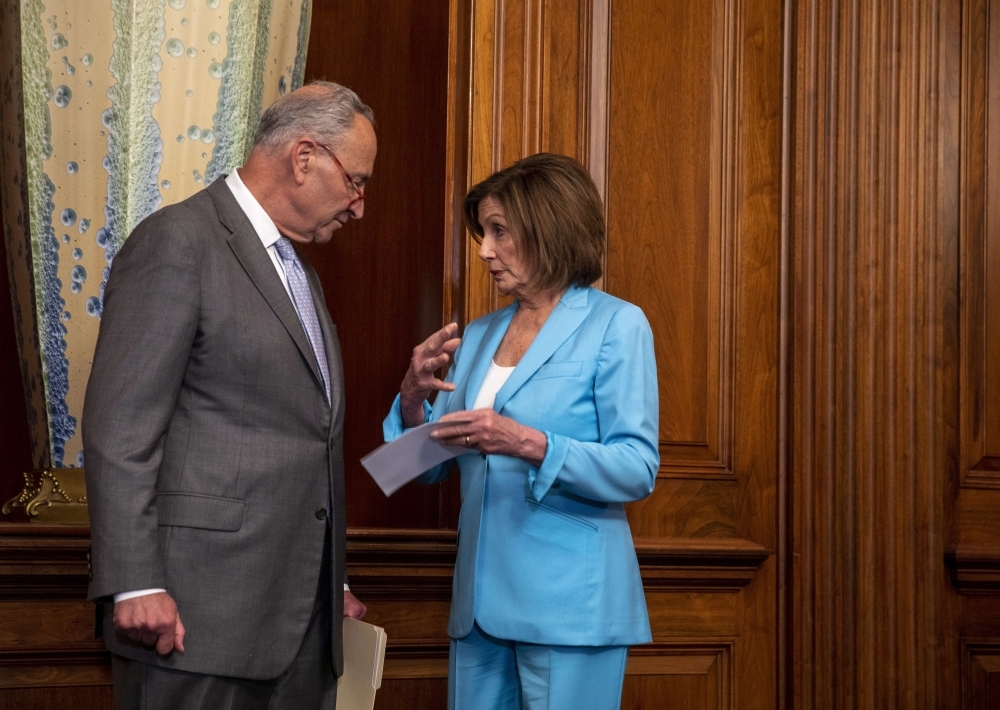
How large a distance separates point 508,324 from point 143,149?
1.09 meters

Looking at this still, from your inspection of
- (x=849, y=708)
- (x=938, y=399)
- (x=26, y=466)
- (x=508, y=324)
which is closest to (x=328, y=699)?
(x=508, y=324)

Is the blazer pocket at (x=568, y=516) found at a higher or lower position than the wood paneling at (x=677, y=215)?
lower

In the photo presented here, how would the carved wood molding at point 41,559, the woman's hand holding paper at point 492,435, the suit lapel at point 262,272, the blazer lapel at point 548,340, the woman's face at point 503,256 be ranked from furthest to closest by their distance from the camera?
the carved wood molding at point 41,559
the woman's face at point 503,256
the blazer lapel at point 548,340
the woman's hand holding paper at point 492,435
the suit lapel at point 262,272

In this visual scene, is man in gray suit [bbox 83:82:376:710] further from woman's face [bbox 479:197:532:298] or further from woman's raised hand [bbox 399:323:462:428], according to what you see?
woman's face [bbox 479:197:532:298]

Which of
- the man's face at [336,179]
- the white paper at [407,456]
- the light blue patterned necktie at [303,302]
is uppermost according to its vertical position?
the man's face at [336,179]

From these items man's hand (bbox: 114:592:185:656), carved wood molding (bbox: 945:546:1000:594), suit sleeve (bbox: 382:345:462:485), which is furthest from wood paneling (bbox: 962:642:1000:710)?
man's hand (bbox: 114:592:185:656)

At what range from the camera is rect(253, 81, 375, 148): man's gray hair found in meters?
2.18

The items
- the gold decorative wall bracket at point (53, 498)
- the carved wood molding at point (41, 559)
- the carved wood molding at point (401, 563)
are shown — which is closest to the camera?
the carved wood molding at point (41, 559)

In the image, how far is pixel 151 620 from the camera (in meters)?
1.72

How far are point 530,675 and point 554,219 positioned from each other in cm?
94

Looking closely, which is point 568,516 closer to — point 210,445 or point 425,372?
point 425,372

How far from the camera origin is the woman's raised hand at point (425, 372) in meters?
2.25

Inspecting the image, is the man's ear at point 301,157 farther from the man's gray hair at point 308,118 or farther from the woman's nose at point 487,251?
the woman's nose at point 487,251

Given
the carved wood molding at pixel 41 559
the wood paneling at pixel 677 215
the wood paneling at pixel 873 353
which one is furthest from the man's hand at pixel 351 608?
the wood paneling at pixel 873 353
